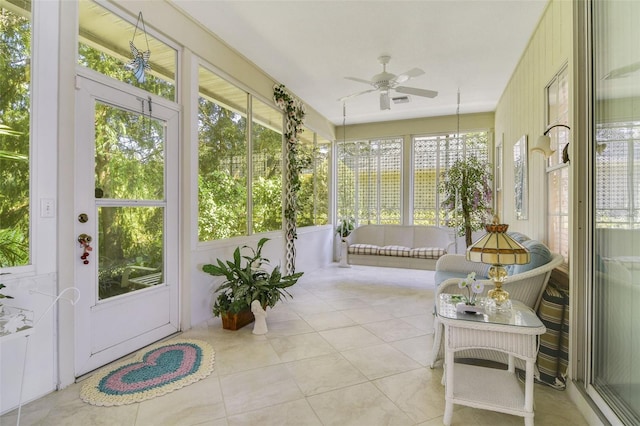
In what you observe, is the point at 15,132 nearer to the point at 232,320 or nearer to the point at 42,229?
the point at 42,229

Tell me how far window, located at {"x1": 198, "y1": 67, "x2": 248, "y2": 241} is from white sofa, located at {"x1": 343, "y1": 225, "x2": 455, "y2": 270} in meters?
2.45

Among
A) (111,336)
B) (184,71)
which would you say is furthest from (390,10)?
(111,336)

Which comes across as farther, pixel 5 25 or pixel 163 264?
pixel 163 264

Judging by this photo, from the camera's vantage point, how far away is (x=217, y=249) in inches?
135

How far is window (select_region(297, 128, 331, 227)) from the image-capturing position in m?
5.65

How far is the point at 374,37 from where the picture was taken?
11.1ft

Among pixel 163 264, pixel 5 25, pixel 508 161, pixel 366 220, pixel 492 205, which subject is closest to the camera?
pixel 5 25

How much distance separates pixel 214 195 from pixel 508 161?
408cm

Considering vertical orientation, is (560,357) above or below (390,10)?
below

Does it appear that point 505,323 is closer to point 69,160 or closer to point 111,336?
point 111,336

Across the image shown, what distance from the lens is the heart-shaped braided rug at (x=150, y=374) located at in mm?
1979

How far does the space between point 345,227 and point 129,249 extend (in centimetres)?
481

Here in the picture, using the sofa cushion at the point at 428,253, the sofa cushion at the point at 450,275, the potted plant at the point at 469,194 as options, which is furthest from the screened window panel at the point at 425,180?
the sofa cushion at the point at 450,275

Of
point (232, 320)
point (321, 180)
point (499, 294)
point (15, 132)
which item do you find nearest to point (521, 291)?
point (499, 294)
